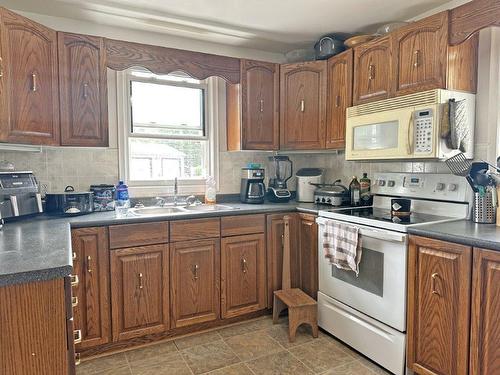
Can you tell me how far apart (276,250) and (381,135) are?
118 cm

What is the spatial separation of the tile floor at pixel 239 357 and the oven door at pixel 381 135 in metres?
1.34

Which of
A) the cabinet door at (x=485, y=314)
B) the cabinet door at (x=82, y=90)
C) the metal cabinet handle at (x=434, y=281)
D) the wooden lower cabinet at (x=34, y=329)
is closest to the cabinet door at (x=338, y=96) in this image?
the metal cabinet handle at (x=434, y=281)

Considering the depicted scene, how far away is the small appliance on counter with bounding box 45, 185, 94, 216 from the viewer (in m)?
2.36

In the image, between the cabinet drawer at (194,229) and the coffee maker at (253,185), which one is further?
the coffee maker at (253,185)

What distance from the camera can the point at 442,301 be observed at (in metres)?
1.77

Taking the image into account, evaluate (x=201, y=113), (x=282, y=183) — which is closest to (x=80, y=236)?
(x=201, y=113)

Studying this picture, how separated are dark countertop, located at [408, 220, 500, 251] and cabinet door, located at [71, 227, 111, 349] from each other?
1.86m

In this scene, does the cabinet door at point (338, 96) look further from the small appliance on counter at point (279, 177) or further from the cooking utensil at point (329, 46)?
the small appliance on counter at point (279, 177)

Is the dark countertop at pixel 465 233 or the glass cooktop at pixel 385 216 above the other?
the glass cooktop at pixel 385 216

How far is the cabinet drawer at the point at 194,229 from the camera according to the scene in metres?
2.42

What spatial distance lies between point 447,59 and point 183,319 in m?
2.40

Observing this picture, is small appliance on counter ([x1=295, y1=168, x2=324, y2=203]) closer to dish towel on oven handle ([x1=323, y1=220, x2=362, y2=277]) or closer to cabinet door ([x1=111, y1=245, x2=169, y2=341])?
dish towel on oven handle ([x1=323, y1=220, x2=362, y2=277])

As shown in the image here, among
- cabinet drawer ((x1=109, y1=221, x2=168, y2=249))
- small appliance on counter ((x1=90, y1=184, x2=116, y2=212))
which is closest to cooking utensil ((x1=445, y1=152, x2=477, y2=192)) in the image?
cabinet drawer ((x1=109, y1=221, x2=168, y2=249))

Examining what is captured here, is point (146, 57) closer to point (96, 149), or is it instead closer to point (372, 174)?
point (96, 149)
